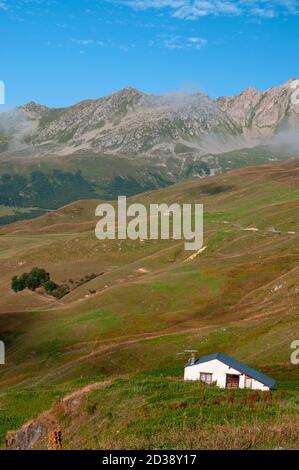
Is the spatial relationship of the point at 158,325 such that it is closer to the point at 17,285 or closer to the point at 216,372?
the point at 216,372

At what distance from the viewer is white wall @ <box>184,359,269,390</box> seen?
41.8 m

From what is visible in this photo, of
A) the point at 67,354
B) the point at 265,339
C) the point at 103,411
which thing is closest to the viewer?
the point at 103,411

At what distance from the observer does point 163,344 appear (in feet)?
223

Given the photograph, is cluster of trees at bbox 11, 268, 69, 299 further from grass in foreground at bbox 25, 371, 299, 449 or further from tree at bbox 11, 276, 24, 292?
grass in foreground at bbox 25, 371, 299, 449

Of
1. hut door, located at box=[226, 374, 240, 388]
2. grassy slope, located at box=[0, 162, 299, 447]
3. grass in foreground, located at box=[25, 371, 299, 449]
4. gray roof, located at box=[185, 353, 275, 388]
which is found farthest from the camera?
grassy slope, located at box=[0, 162, 299, 447]

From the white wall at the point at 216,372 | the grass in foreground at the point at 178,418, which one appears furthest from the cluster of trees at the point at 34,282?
the grass in foreground at the point at 178,418

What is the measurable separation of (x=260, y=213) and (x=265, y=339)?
414ft

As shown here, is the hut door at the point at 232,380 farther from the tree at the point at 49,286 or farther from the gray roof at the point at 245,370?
the tree at the point at 49,286

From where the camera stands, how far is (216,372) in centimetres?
4291

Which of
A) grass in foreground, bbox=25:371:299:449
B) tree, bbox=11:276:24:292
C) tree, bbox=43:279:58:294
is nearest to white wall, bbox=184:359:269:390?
grass in foreground, bbox=25:371:299:449

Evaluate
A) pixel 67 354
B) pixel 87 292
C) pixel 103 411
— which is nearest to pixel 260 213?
pixel 87 292
